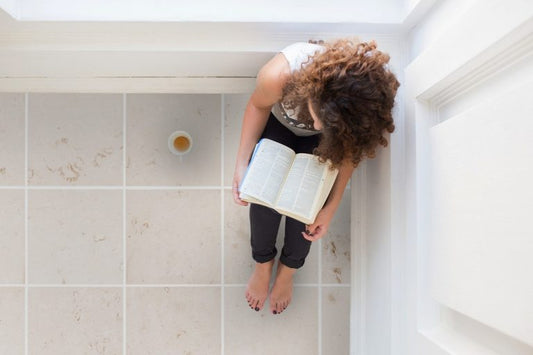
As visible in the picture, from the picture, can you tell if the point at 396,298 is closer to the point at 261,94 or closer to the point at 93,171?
the point at 261,94

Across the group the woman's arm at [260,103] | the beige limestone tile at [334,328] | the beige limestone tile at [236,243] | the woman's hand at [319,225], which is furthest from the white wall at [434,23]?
the beige limestone tile at [334,328]

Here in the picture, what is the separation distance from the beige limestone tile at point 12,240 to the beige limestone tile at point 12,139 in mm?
53

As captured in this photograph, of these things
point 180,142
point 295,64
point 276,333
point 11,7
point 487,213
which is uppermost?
point 11,7

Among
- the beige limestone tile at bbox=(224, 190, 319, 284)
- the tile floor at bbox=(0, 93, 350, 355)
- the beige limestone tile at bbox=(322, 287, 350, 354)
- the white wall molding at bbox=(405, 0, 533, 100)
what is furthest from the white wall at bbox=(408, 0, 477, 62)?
the beige limestone tile at bbox=(322, 287, 350, 354)

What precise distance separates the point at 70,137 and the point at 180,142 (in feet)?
1.07

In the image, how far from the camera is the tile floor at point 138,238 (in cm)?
140

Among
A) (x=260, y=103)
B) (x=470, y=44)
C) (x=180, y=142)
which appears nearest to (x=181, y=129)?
(x=180, y=142)

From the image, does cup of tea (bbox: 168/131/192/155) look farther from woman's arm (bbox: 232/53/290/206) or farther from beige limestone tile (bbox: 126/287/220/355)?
beige limestone tile (bbox: 126/287/220/355)

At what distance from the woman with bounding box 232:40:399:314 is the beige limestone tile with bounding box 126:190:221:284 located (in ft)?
0.65

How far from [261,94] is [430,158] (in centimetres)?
37

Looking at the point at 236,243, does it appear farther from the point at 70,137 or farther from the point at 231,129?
the point at 70,137

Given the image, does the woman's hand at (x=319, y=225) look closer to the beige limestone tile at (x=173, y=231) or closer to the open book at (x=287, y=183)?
the open book at (x=287, y=183)

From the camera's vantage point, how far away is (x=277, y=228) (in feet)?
4.18

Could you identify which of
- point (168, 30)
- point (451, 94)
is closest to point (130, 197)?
point (168, 30)
